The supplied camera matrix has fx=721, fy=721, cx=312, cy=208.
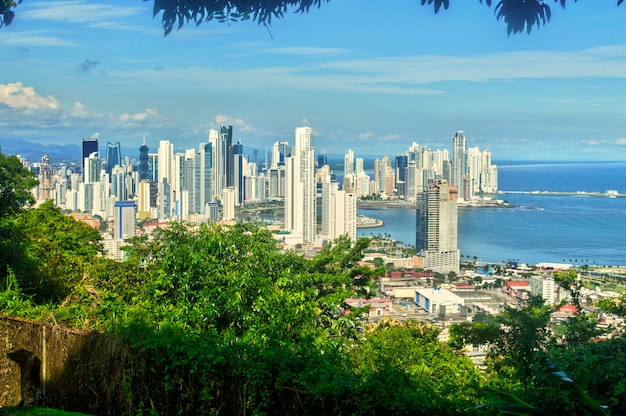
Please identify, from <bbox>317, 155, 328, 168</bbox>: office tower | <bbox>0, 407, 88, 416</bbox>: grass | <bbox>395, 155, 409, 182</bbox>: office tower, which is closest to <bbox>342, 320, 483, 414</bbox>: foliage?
<bbox>0, 407, 88, 416</bbox>: grass

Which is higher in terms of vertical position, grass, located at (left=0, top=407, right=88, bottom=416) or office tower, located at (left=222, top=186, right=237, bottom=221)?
office tower, located at (left=222, top=186, right=237, bottom=221)

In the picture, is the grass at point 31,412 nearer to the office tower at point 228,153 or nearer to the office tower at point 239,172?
the office tower at point 228,153

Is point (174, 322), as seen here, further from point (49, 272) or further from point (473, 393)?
point (49, 272)

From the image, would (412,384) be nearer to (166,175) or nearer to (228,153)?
(228,153)

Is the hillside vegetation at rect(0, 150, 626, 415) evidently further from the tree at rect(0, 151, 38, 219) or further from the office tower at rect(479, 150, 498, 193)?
the office tower at rect(479, 150, 498, 193)

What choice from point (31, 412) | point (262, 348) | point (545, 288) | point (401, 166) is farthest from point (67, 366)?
point (401, 166)

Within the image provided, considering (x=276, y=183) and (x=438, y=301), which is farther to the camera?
(x=276, y=183)

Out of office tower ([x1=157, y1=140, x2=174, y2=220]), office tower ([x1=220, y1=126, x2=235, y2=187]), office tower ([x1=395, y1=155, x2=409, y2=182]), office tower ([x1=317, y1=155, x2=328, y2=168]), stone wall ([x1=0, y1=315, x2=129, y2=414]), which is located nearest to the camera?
stone wall ([x1=0, y1=315, x2=129, y2=414])

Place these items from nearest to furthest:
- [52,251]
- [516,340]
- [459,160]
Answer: [516,340], [52,251], [459,160]
